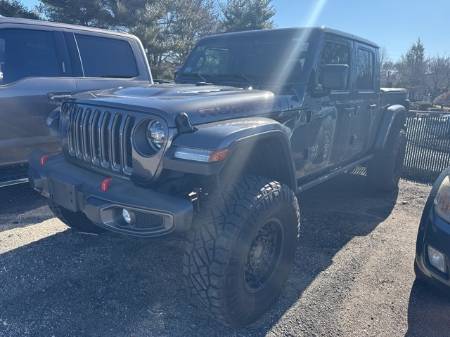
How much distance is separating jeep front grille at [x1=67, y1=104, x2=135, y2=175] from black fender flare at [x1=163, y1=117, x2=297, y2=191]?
38 cm

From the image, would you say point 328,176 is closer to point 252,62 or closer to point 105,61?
point 252,62

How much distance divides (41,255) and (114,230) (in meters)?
1.47

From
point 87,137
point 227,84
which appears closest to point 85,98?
point 87,137

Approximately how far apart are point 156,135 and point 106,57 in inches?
138

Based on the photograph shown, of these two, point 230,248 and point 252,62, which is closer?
point 230,248

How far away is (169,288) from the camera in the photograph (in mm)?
3039

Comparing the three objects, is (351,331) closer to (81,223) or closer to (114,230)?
(114,230)

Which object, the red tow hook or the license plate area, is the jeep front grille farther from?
the license plate area

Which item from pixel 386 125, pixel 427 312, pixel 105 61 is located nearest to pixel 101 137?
pixel 427 312

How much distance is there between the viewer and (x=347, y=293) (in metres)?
3.06

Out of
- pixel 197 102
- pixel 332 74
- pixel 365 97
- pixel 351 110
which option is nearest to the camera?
pixel 197 102

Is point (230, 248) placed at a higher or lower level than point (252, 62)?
lower

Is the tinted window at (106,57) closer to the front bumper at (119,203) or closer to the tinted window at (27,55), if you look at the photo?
the tinted window at (27,55)

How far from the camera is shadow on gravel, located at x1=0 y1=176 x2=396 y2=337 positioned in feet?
8.45
